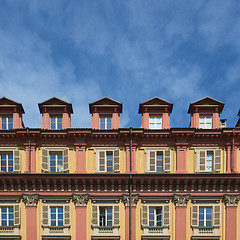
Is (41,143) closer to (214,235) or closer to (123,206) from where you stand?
(123,206)

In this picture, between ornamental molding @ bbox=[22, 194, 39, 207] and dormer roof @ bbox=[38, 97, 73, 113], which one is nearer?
ornamental molding @ bbox=[22, 194, 39, 207]

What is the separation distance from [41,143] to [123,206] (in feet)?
31.6

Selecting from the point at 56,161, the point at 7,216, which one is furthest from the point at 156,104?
the point at 7,216

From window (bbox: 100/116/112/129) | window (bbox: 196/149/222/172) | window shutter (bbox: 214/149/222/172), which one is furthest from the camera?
window (bbox: 100/116/112/129)

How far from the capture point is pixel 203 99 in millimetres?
29672

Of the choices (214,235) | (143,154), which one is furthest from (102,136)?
(214,235)

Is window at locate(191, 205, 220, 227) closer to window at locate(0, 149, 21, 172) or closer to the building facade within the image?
the building facade

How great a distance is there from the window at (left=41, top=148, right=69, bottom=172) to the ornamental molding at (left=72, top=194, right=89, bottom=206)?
8.69 feet

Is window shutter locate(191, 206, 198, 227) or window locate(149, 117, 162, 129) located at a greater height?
window locate(149, 117, 162, 129)

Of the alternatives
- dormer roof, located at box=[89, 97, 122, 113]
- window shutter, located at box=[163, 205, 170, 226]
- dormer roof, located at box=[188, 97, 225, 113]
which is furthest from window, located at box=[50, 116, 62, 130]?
dormer roof, located at box=[188, 97, 225, 113]

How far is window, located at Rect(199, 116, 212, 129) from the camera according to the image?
2977cm

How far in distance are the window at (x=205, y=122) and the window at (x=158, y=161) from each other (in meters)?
4.25

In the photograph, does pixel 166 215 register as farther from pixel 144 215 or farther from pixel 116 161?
pixel 116 161

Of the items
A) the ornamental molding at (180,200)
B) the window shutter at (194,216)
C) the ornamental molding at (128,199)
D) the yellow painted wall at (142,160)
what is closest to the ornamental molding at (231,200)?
the window shutter at (194,216)
